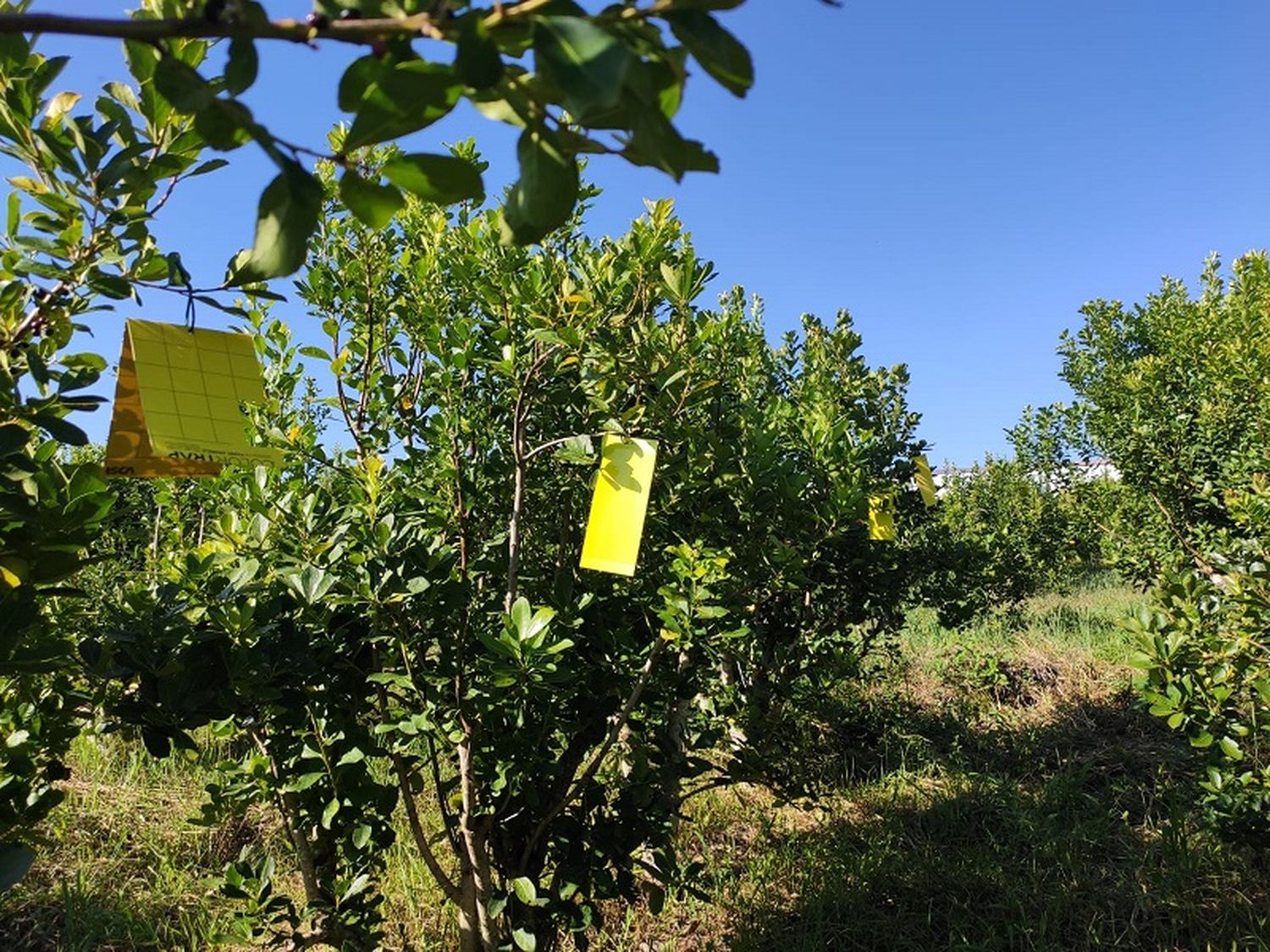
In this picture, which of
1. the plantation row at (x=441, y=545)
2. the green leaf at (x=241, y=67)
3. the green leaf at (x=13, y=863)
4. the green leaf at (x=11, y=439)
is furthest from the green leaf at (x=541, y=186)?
the green leaf at (x=11, y=439)

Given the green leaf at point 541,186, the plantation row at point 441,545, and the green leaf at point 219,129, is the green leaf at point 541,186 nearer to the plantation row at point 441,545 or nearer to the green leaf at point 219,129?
the plantation row at point 441,545

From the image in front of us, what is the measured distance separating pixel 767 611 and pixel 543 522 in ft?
4.29

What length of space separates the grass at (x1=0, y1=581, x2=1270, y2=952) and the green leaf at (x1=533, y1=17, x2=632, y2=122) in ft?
5.90

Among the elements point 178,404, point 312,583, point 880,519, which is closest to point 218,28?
point 178,404

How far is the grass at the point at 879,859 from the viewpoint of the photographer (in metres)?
2.68

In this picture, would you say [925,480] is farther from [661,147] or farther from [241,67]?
[241,67]

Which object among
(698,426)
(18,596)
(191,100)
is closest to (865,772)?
(698,426)

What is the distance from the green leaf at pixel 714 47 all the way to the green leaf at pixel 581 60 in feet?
0.19

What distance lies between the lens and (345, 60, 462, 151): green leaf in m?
0.48

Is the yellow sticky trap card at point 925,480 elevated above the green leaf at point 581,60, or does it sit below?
above

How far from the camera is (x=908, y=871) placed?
3.14 meters

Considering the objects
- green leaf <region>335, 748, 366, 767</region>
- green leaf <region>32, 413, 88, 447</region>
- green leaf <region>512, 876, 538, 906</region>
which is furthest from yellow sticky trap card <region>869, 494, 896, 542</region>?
green leaf <region>32, 413, 88, 447</region>

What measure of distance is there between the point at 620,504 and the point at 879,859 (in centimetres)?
245

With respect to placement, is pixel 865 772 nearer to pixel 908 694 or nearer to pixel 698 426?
pixel 908 694
